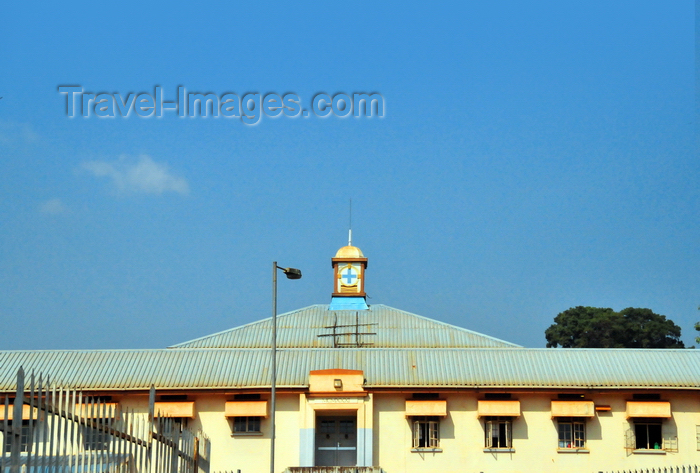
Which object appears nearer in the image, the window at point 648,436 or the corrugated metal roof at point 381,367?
the corrugated metal roof at point 381,367

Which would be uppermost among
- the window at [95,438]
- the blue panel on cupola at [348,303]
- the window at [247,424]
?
the blue panel on cupola at [348,303]

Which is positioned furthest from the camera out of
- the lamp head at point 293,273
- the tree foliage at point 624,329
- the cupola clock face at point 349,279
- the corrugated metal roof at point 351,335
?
the tree foliage at point 624,329

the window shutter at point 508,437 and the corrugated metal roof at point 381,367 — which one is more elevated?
the corrugated metal roof at point 381,367

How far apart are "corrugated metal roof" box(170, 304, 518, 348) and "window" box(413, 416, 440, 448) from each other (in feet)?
21.7

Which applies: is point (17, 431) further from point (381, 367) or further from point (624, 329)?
point (624, 329)

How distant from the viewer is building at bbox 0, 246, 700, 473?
31359 mm

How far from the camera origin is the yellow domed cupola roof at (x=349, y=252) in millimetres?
44781

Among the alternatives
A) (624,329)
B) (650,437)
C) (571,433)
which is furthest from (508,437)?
(624,329)

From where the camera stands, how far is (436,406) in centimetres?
3133

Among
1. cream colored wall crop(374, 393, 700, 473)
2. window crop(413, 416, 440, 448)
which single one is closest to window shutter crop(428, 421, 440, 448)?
window crop(413, 416, 440, 448)

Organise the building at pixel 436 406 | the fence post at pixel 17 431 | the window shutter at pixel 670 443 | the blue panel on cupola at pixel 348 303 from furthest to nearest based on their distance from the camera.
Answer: the blue panel on cupola at pixel 348 303 → the window shutter at pixel 670 443 → the building at pixel 436 406 → the fence post at pixel 17 431

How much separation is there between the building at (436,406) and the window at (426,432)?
4cm

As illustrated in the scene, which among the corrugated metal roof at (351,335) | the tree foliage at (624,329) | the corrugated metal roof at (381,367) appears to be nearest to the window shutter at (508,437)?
the corrugated metal roof at (381,367)

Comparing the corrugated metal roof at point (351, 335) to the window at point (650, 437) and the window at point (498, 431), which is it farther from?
the window at point (650, 437)
